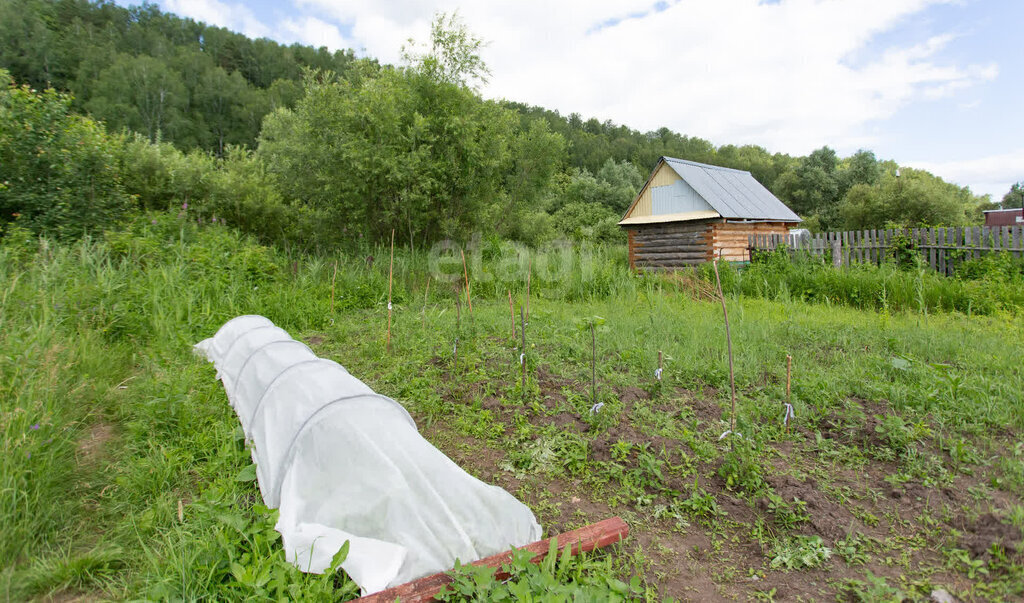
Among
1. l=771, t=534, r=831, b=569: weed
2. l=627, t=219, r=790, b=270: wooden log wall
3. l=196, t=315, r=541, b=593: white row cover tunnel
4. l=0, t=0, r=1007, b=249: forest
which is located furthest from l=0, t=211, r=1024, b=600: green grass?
l=627, t=219, r=790, b=270: wooden log wall

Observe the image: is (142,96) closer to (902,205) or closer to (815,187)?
(902,205)

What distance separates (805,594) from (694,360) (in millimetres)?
2405

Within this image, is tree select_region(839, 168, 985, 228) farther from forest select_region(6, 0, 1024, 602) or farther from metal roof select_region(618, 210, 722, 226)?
forest select_region(6, 0, 1024, 602)

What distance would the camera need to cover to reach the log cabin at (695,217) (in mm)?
13133

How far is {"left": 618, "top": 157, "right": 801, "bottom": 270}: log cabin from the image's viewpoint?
13.1 m

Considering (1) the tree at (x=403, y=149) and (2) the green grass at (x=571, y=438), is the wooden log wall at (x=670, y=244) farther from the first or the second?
(2) the green grass at (x=571, y=438)

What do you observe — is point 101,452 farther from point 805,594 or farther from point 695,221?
point 695,221

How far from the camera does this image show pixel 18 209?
626cm

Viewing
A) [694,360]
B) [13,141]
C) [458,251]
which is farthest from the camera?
[458,251]

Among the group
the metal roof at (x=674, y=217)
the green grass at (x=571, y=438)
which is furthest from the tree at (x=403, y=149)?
the metal roof at (x=674, y=217)

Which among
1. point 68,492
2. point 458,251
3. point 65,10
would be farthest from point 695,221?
point 65,10

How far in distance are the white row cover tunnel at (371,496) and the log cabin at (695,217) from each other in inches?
463

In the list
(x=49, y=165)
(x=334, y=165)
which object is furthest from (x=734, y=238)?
(x=49, y=165)

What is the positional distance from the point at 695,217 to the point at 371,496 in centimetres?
1291
